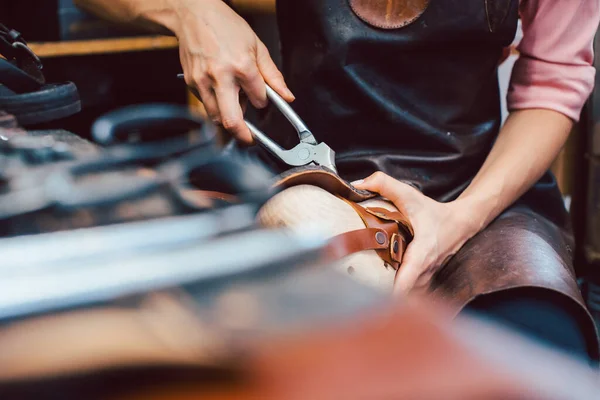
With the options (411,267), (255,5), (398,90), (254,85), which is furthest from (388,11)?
(255,5)

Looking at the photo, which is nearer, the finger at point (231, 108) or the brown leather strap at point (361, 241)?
the brown leather strap at point (361, 241)

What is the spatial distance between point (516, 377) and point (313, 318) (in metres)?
0.06

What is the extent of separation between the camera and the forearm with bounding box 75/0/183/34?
693 millimetres

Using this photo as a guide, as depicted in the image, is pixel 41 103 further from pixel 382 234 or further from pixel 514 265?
pixel 514 265

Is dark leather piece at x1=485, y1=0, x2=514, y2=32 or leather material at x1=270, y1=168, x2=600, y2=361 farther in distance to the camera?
dark leather piece at x1=485, y1=0, x2=514, y2=32

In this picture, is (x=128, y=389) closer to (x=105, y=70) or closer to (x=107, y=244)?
(x=107, y=244)

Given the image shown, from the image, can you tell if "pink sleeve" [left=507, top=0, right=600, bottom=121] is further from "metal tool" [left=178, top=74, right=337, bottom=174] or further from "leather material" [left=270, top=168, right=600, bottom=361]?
"metal tool" [left=178, top=74, right=337, bottom=174]

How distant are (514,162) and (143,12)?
1.59ft

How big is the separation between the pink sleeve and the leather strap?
12.6 inches

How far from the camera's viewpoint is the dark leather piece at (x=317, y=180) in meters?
0.51

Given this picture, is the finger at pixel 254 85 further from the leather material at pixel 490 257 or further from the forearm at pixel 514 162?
the forearm at pixel 514 162

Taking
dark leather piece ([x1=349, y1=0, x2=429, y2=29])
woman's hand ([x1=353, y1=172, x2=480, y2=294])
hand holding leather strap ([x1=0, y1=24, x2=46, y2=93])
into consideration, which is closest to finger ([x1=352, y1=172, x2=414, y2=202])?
woman's hand ([x1=353, y1=172, x2=480, y2=294])

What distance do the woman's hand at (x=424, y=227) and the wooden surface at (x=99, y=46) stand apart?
78 cm

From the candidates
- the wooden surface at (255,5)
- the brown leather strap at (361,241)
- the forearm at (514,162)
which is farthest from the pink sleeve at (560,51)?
the wooden surface at (255,5)
